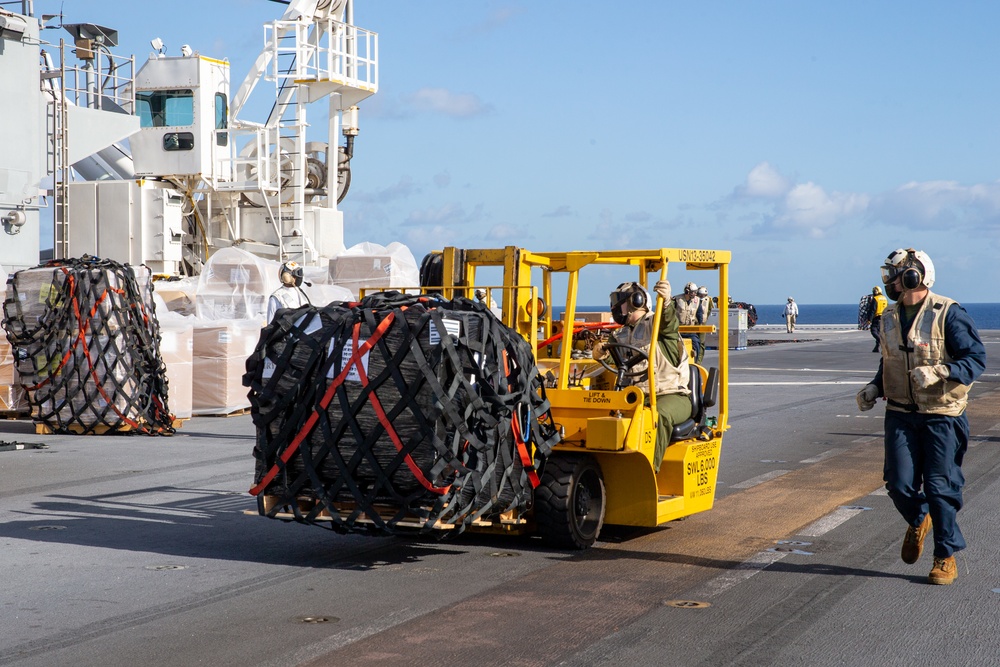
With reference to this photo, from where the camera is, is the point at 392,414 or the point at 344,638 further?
the point at 392,414

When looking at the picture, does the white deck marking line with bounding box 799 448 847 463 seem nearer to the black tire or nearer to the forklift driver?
the forklift driver

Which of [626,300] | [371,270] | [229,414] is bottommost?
[229,414]

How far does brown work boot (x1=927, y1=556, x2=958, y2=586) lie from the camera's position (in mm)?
7176

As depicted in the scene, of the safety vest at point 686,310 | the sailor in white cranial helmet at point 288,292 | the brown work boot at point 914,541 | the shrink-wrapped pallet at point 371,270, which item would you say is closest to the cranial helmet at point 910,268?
the brown work boot at point 914,541

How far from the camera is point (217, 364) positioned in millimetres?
17875

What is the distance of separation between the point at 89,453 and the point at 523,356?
808 cm

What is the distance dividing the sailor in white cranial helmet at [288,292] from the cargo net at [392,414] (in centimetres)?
626

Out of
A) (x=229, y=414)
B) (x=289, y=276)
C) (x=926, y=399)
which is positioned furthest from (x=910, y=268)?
(x=229, y=414)

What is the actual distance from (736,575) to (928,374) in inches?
67.9

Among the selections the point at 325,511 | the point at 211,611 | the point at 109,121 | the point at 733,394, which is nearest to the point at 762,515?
the point at 325,511

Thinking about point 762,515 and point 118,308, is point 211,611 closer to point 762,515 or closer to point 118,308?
point 762,515

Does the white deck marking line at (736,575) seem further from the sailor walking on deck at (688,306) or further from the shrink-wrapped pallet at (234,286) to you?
the shrink-wrapped pallet at (234,286)

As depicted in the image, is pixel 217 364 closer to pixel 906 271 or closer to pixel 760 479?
pixel 760 479

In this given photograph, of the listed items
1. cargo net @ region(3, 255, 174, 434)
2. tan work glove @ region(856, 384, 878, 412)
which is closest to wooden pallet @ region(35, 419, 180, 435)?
cargo net @ region(3, 255, 174, 434)
